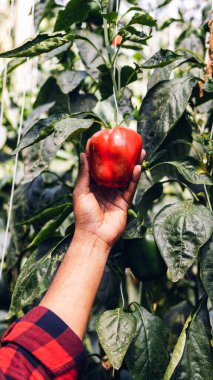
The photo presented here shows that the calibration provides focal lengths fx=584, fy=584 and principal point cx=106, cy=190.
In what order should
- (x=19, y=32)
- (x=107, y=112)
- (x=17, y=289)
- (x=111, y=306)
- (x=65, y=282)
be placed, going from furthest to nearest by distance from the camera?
(x=19, y=32)
(x=107, y=112)
(x=111, y=306)
(x=17, y=289)
(x=65, y=282)

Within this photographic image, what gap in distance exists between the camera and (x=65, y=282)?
956 millimetres

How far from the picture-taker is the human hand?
1.02 meters

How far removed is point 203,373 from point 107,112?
725 millimetres

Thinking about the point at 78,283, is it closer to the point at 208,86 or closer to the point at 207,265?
the point at 207,265

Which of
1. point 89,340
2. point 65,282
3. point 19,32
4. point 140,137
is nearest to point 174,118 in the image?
point 140,137

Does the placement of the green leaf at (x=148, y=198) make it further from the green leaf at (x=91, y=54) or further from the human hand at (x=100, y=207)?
the green leaf at (x=91, y=54)

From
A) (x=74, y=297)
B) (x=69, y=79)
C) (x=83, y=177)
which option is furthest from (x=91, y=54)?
(x=74, y=297)

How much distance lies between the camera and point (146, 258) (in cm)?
108

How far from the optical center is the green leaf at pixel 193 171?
1081 millimetres

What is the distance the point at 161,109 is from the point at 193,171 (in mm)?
134

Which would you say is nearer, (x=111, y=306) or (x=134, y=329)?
(x=134, y=329)

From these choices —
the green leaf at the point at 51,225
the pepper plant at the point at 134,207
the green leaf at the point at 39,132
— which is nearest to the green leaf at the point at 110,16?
the pepper plant at the point at 134,207

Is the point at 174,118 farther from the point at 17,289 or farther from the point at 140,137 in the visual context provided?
the point at 17,289

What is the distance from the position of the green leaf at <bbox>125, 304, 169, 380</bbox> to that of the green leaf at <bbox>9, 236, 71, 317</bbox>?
184 millimetres
